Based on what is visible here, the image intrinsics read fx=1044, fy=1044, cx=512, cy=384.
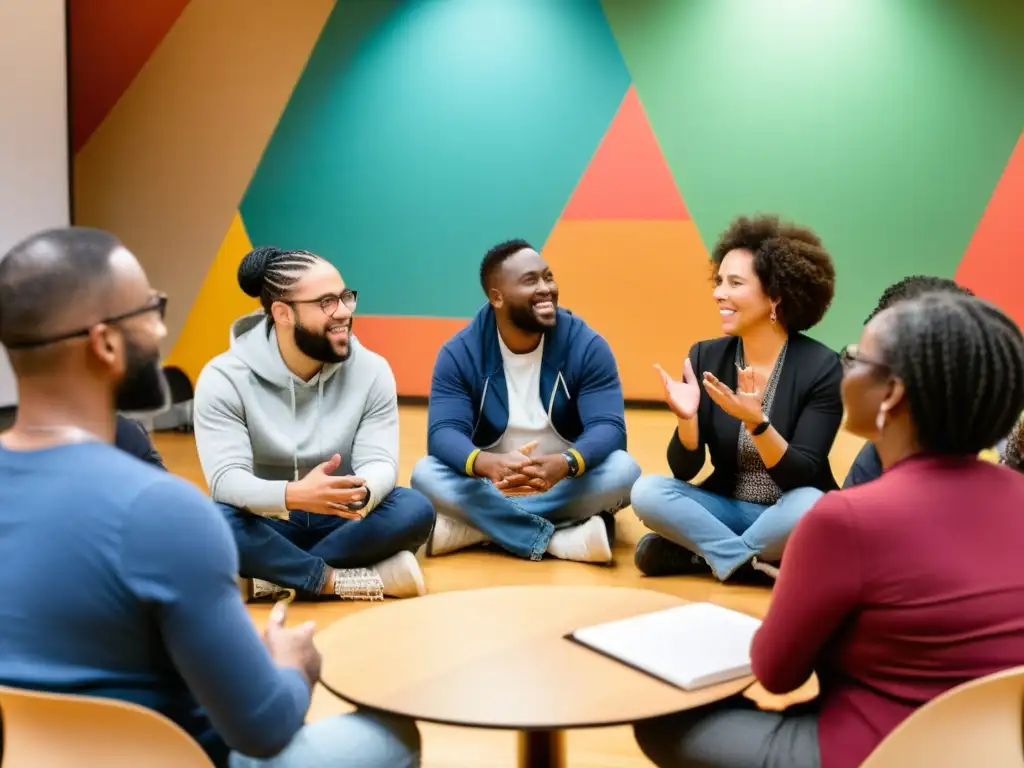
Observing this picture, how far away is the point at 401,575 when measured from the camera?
3367mm

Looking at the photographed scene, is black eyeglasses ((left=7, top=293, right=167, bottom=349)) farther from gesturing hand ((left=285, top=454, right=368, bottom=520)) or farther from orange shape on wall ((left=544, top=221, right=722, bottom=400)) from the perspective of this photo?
orange shape on wall ((left=544, top=221, right=722, bottom=400))

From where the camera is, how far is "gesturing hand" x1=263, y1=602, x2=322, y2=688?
155cm

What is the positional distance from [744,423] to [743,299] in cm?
42

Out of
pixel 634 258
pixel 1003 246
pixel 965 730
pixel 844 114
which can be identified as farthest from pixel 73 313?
pixel 1003 246

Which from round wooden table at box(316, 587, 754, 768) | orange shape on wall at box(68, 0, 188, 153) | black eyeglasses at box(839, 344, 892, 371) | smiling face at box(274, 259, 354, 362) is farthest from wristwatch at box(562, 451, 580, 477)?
orange shape on wall at box(68, 0, 188, 153)

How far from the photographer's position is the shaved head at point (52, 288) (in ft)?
4.44

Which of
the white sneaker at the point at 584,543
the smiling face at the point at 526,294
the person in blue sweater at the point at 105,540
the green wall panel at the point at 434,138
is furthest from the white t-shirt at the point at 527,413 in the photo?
the green wall panel at the point at 434,138

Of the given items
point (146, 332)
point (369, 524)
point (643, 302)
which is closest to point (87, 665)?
point (146, 332)

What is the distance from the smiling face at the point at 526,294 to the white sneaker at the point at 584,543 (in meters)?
0.75

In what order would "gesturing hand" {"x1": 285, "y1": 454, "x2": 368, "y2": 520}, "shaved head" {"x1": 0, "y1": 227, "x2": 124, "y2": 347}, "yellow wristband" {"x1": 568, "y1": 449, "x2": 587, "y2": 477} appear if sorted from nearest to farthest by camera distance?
"shaved head" {"x1": 0, "y1": 227, "x2": 124, "y2": 347}
"gesturing hand" {"x1": 285, "y1": 454, "x2": 368, "y2": 520}
"yellow wristband" {"x1": 568, "y1": 449, "x2": 587, "y2": 477}

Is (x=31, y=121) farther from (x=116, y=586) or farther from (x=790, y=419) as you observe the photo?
(x=116, y=586)

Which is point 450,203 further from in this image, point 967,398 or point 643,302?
point 967,398

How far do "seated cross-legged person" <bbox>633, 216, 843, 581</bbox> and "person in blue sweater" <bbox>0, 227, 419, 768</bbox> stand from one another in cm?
210

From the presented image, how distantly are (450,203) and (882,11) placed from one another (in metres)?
2.95
